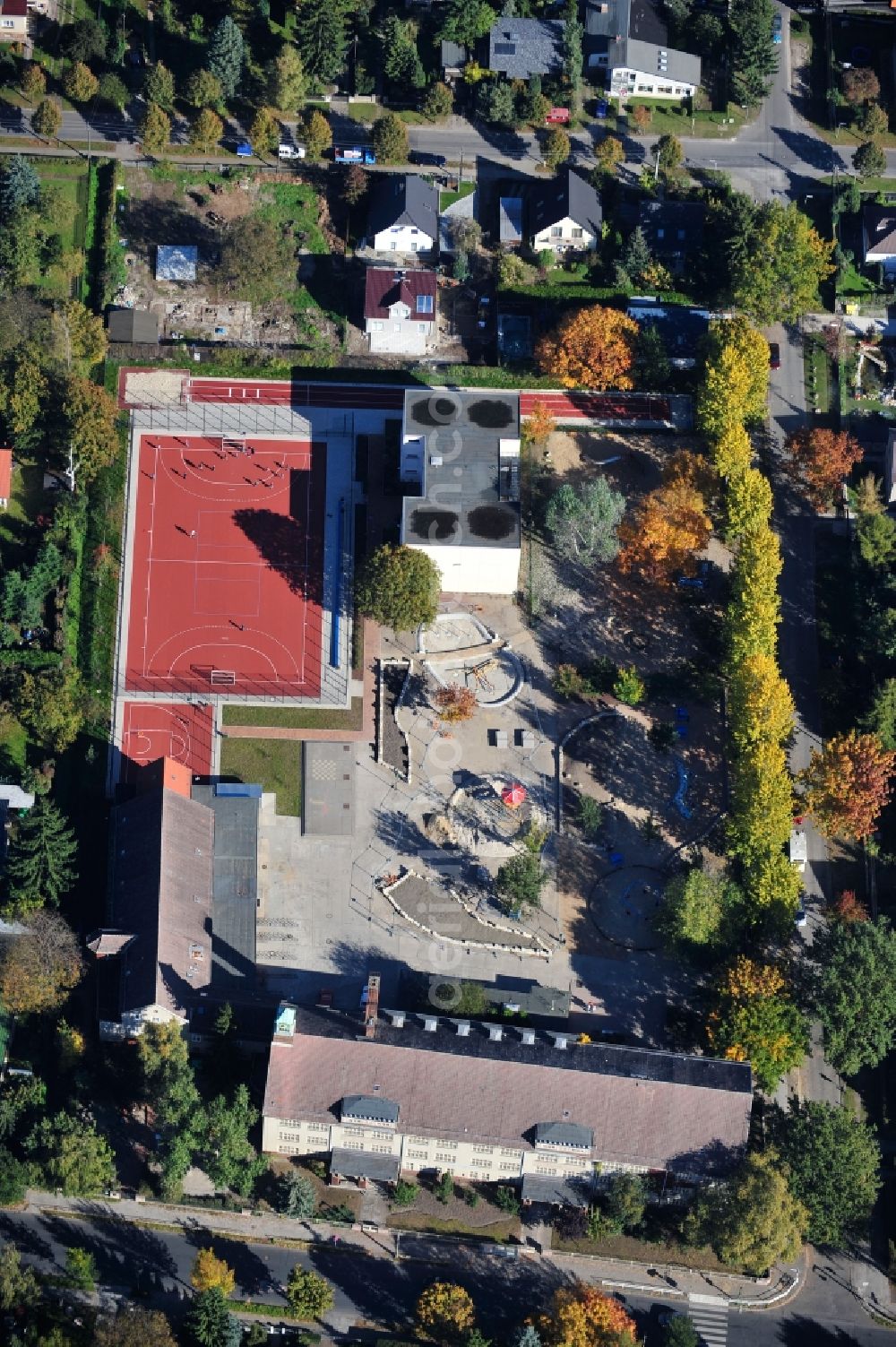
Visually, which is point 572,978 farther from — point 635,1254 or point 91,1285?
point 91,1285

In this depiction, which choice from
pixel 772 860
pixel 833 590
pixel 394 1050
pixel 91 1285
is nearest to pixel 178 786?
pixel 394 1050

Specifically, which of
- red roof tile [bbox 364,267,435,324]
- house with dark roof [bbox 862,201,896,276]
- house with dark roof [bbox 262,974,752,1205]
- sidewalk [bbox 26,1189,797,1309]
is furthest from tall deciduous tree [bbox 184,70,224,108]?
sidewalk [bbox 26,1189,797,1309]

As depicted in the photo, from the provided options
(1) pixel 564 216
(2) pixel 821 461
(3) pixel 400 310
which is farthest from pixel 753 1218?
(1) pixel 564 216

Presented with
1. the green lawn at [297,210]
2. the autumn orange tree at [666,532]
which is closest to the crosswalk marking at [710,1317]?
the autumn orange tree at [666,532]

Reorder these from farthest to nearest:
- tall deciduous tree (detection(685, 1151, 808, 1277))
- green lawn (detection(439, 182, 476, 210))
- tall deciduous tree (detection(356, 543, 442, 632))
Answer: green lawn (detection(439, 182, 476, 210)) → tall deciduous tree (detection(356, 543, 442, 632)) → tall deciduous tree (detection(685, 1151, 808, 1277))

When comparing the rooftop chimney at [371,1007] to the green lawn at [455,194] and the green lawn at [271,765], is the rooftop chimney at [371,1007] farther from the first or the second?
the green lawn at [455,194]

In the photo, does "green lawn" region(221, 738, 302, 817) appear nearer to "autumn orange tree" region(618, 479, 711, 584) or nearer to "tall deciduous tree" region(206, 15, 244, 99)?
"autumn orange tree" region(618, 479, 711, 584)
